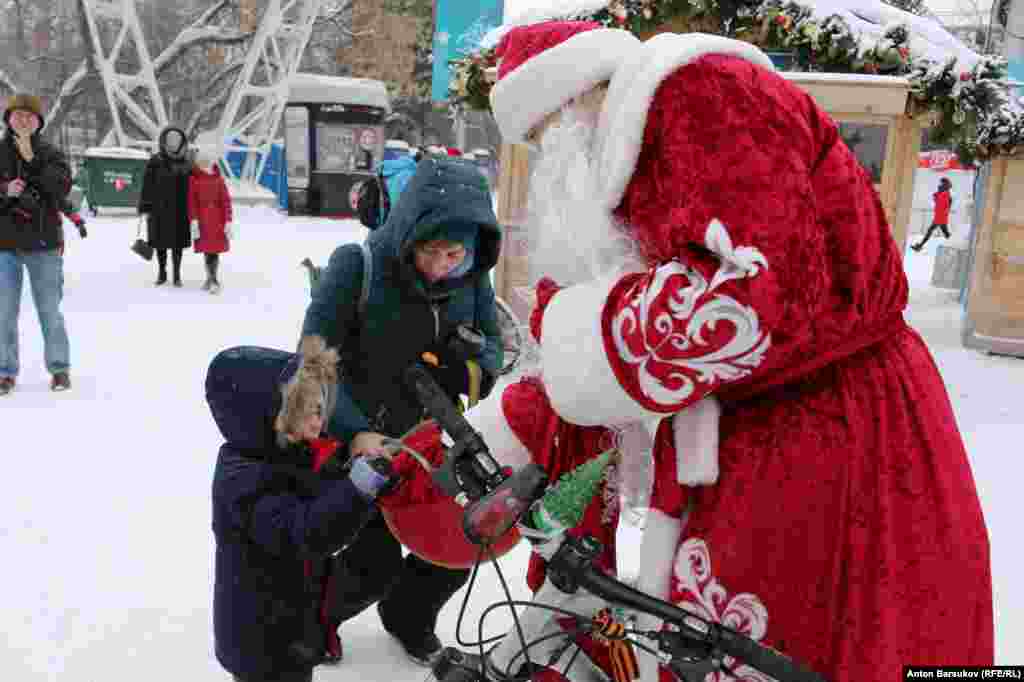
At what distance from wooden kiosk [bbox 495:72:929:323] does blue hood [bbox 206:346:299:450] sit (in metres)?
3.58

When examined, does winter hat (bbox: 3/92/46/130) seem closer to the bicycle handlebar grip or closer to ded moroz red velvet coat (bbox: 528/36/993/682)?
ded moroz red velvet coat (bbox: 528/36/993/682)

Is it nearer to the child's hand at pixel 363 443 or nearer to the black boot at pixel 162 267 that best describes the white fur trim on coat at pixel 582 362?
the child's hand at pixel 363 443

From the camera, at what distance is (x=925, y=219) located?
20.1 metres

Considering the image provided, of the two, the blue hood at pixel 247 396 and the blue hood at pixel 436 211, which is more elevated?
the blue hood at pixel 436 211

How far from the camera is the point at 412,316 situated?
263 cm

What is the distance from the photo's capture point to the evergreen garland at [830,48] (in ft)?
19.1

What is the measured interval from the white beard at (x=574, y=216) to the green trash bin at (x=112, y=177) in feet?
50.8

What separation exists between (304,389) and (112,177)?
14914mm

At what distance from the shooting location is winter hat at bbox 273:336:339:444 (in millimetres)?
1981

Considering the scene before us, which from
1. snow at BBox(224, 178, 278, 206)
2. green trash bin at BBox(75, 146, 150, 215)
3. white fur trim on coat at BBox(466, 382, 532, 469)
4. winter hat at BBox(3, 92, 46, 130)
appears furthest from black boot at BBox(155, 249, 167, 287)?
snow at BBox(224, 178, 278, 206)

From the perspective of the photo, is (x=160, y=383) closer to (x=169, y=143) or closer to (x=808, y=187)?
(x=169, y=143)

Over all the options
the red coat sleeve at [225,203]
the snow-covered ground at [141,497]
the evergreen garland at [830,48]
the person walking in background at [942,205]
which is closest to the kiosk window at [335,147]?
the red coat sleeve at [225,203]

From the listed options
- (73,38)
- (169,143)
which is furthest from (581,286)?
(73,38)

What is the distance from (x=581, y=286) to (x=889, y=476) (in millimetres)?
484
